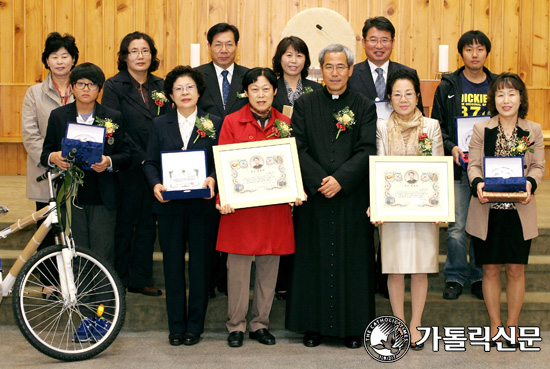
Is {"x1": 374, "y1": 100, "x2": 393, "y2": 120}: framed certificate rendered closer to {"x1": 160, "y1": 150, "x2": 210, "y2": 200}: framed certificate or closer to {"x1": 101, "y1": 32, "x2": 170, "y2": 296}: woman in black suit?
{"x1": 160, "y1": 150, "x2": 210, "y2": 200}: framed certificate

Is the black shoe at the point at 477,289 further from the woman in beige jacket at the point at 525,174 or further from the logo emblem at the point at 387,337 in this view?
the logo emblem at the point at 387,337

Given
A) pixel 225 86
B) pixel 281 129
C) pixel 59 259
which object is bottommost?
pixel 59 259

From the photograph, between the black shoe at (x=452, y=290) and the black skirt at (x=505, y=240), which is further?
the black shoe at (x=452, y=290)

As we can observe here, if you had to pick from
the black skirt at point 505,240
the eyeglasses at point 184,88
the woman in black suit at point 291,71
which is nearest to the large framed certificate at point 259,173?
the eyeglasses at point 184,88

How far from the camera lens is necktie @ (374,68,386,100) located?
5094 millimetres

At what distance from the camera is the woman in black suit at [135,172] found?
4770 mm

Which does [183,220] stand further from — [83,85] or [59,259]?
[83,85]

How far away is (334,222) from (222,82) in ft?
4.98

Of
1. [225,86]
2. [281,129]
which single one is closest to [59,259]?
[281,129]

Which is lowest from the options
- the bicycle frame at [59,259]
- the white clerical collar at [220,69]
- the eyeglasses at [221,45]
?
the bicycle frame at [59,259]

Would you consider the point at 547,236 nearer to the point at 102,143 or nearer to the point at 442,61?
the point at 442,61

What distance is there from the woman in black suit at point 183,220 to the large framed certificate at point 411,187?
40.6 inches

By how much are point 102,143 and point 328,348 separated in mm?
1880

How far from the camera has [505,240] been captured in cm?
420
